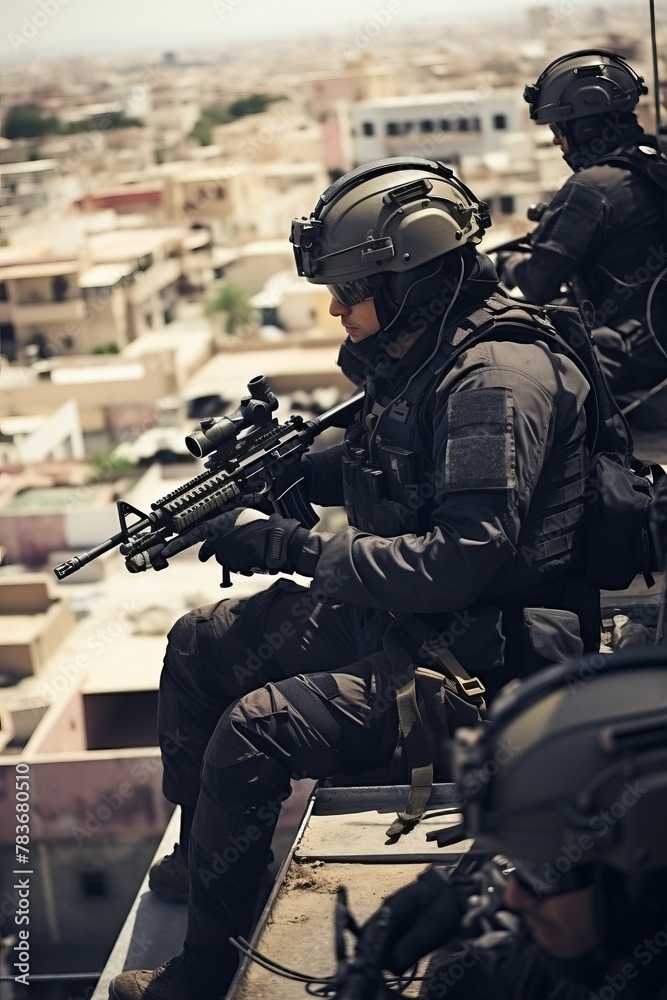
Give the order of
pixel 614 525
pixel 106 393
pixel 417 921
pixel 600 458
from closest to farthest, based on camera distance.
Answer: pixel 417 921
pixel 614 525
pixel 600 458
pixel 106 393

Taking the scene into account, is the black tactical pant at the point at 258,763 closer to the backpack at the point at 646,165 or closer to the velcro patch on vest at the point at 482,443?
the velcro patch on vest at the point at 482,443

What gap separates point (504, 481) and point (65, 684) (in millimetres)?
16562

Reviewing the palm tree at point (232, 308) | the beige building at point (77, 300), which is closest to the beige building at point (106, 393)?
the beige building at point (77, 300)

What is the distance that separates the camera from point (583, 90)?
5941 millimetres

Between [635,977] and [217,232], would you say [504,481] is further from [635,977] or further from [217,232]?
[217,232]

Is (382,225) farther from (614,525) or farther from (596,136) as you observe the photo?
(596,136)

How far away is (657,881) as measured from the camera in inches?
93.5

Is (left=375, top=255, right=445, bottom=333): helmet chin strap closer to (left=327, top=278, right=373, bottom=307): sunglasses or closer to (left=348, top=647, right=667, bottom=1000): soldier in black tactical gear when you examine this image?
(left=327, top=278, right=373, bottom=307): sunglasses

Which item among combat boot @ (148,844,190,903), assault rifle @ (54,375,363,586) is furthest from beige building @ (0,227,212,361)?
assault rifle @ (54,375,363,586)

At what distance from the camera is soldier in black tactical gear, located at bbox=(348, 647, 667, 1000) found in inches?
89.3

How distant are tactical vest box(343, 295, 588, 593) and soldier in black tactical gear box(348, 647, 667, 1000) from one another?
119cm

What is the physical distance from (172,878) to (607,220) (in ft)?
11.1

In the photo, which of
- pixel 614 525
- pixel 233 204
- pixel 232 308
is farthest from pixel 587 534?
pixel 233 204

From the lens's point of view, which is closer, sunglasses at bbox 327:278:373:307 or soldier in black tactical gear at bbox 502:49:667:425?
sunglasses at bbox 327:278:373:307
